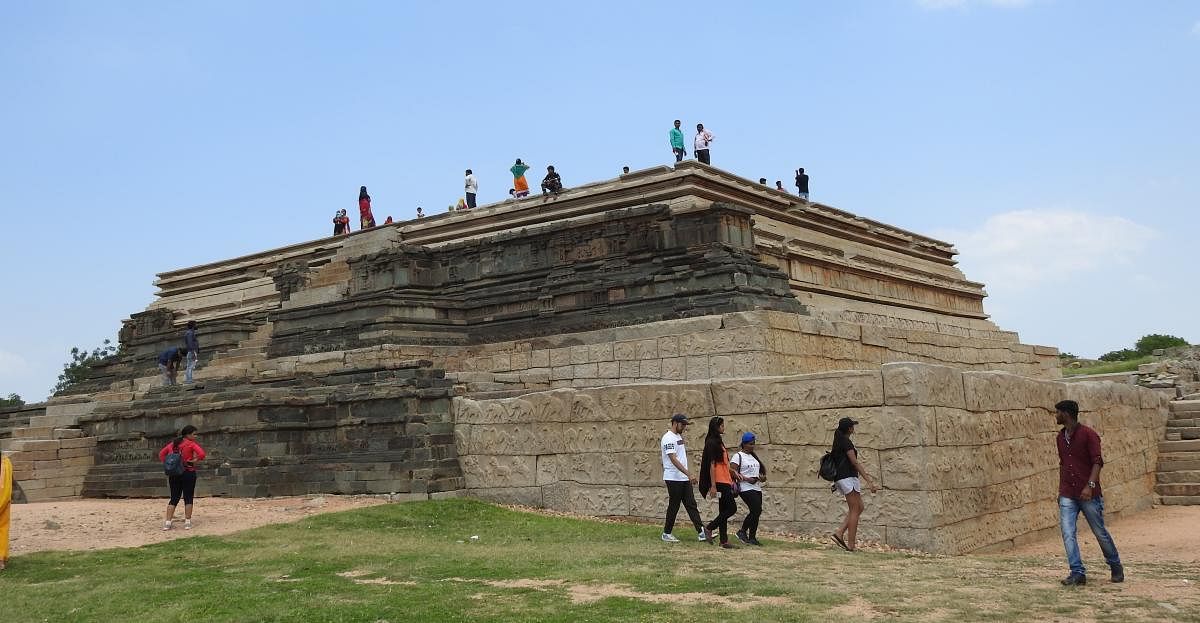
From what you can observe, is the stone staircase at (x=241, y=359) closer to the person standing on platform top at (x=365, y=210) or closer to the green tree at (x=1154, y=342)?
the person standing on platform top at (x=365, y=210)

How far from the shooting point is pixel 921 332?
23.7 meters

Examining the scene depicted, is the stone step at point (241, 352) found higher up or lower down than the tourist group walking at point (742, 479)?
higher up

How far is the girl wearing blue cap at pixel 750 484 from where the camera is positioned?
442 inches

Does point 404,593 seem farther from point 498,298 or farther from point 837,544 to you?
point 498,298

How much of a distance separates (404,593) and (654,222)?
1364 centimetres

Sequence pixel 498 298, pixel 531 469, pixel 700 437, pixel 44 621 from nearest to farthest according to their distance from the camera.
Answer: pixel 44 621 < pixel 700 437 < pixel 531 469 < pixel 498 298

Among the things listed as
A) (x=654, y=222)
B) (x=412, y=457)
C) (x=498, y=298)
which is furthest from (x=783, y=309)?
(x=412, y=457)

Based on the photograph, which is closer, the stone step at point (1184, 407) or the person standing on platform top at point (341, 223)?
the stone step at point (1184, 407)

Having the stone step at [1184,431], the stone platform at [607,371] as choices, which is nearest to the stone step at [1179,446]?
the stone step at [1184,431]

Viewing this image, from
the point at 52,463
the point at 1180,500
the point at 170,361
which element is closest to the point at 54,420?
the point at 52,463

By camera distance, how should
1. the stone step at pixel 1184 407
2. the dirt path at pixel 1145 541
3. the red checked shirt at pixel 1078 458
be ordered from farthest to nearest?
the stone step at pixel 1184 407, the dirt path at pixel 1145 541, the red checked shirt at pixel 1078 458

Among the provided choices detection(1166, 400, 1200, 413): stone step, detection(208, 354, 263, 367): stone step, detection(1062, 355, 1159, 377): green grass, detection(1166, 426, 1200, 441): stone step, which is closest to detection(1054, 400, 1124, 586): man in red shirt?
detection(1166, 426, 1200, 441): stone step

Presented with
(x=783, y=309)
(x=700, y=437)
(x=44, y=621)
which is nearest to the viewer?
(x=44, y=621)

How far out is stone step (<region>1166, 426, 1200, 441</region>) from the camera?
778 inches
